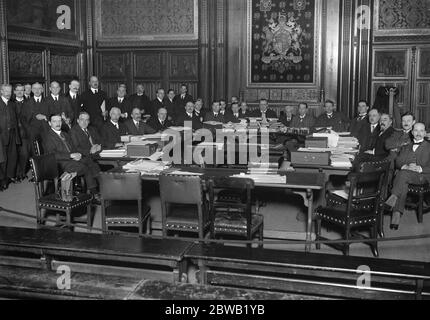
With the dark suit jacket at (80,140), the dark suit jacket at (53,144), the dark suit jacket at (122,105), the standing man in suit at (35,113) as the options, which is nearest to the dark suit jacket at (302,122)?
the dark suit jacket at (122,105)

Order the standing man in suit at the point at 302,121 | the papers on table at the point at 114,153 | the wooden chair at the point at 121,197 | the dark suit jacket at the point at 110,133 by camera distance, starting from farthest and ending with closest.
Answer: the standing man in suit at the point at 302,121 < the dark suit jacket at the point at 110,133 < the papers on table at the point at 114,153 < the wooden chair at the point at 121,197

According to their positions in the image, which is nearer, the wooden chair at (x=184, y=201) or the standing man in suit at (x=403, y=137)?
the wooden chair at (x=184, y=201)

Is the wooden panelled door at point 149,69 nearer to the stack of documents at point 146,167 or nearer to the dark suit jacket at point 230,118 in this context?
the dark suit jacket at point 230,118

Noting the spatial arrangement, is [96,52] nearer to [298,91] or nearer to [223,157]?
[298,91]

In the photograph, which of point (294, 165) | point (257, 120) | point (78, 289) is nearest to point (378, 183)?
point (294, 165)

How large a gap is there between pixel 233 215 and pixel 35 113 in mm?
5311

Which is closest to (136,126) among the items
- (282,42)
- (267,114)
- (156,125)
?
(156,125)

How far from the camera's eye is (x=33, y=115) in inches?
348

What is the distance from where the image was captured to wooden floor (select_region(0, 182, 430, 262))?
203 inches

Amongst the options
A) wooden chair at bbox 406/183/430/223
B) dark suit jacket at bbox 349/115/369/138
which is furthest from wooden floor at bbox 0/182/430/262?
dark suit jacket at bbox 349/115/369/138

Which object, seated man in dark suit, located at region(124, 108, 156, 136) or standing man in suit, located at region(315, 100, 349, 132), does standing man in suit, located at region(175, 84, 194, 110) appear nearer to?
standing man in suit, located at region(315, 100, 349, 132)

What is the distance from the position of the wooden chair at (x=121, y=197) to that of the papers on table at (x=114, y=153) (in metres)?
1.14

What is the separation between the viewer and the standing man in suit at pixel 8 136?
27.2 ft

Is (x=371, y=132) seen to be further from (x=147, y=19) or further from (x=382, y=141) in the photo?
(x=147, y=19)
